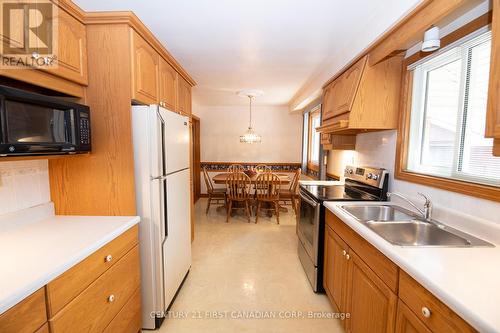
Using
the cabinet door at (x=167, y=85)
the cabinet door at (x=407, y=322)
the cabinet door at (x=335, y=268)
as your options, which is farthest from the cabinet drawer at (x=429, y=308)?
the cabinet door at (x=167, y=85)

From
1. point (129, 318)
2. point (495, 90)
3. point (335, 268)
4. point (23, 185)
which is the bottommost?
point (129, 318)

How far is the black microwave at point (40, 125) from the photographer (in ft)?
2.97

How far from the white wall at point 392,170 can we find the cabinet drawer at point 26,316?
6.44 feet

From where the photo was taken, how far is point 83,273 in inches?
39.8

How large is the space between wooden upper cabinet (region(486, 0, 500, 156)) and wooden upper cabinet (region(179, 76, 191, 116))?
2.18m

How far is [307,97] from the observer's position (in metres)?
3.56

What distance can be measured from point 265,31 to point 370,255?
1.83m

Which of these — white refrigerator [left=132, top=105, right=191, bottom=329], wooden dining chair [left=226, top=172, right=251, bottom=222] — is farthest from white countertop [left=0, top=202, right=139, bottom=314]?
wooden dining chair [left=226, top=172, right=251, bottom=222]

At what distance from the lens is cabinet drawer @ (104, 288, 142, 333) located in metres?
1.23

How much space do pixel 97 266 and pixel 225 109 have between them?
15.4 ft

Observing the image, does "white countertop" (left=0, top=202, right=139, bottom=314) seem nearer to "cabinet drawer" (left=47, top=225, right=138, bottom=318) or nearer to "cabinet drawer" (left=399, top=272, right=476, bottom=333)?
"cabinet drawer" (left=47, top=225, right=138, bottom=318)

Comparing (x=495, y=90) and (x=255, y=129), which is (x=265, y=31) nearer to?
(x=495, y=90)

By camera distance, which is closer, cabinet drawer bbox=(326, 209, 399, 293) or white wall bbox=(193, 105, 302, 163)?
cabinet drawer bbox=(326, 209, 399, 293)

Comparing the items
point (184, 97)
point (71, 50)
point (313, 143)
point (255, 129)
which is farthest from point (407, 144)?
point (255, 129)
